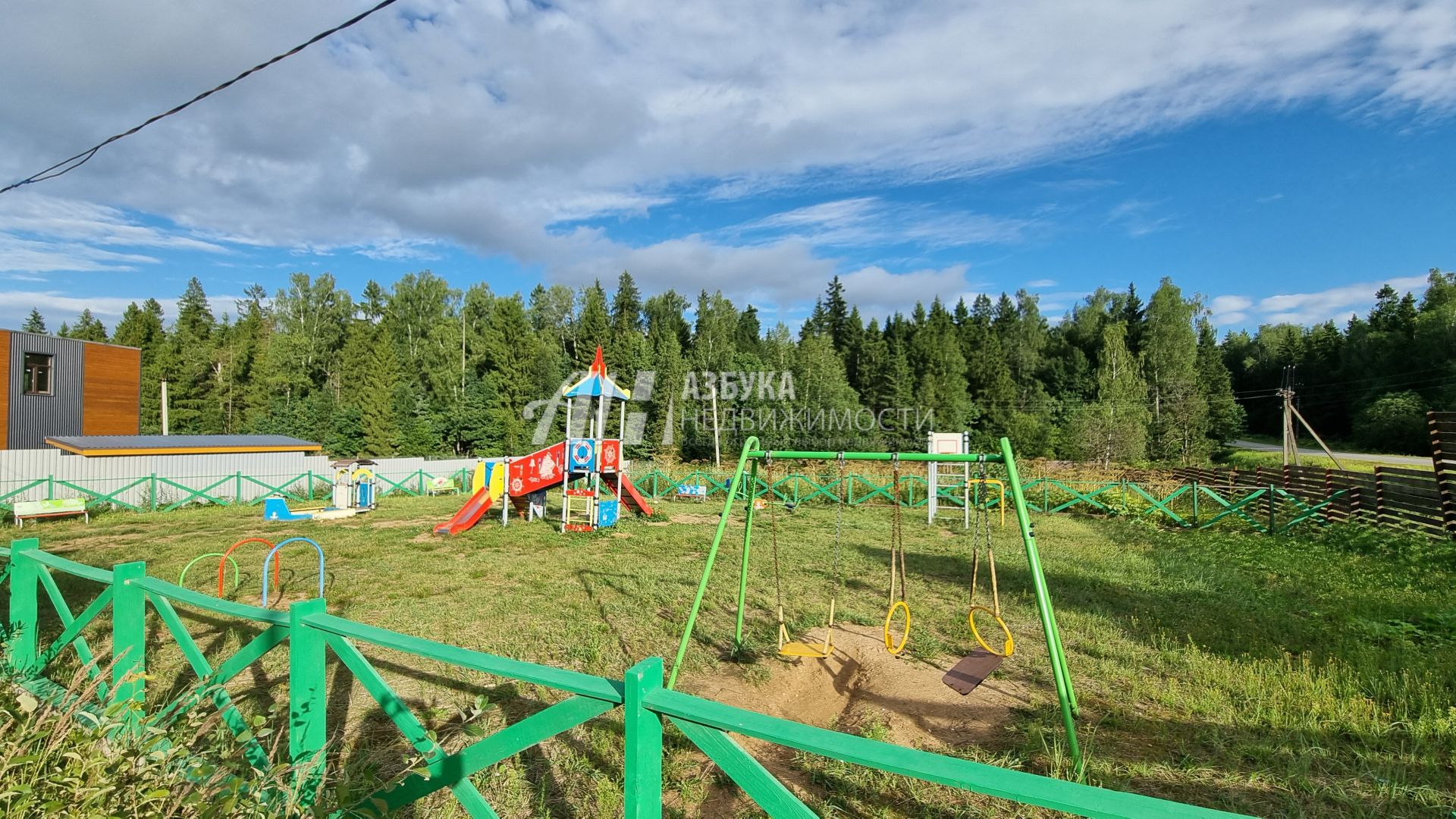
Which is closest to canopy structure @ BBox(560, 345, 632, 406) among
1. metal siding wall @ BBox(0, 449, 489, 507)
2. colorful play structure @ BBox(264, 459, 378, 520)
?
colorful play structure @ BBox(264, 459, 378, 520)

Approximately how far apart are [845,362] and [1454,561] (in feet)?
155

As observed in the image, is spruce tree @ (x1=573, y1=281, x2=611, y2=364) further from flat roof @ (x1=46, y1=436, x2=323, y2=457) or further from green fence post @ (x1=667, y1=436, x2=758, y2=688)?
green fence post @ (x1=667, y1=436, x2=758, y2=688)

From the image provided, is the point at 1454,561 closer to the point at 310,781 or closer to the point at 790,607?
the point at 790,607

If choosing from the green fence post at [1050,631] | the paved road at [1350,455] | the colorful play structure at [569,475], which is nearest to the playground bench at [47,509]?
the colorful play structure at [569,475]

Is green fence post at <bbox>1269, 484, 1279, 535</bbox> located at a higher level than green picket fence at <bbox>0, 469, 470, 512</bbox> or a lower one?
higher

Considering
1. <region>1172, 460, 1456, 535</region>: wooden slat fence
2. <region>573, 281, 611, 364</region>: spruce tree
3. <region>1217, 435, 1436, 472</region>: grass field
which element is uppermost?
<region>573, 281, 611, 364</region>: spruce tree

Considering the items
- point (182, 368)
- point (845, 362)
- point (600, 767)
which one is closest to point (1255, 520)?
point (600, 767)

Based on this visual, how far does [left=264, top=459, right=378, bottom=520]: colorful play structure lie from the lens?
48.0 feet

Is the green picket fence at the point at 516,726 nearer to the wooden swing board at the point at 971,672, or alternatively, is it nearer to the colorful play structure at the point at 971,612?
the colorful play structure at the point at 971,612

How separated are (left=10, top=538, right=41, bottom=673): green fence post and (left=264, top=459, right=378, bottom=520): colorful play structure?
1128 cm

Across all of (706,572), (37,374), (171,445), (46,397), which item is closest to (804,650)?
(706,572)

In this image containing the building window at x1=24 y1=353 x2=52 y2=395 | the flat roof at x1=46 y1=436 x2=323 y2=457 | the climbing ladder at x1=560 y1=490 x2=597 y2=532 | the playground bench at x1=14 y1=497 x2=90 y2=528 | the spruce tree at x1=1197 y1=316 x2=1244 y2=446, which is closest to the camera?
the climbing ladder at x1=560 y1=490 x2=597 y2=532

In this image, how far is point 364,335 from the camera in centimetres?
4203

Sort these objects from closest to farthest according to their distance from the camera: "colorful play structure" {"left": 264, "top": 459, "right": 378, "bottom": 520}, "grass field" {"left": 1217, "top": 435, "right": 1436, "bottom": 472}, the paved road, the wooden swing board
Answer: the wooden swing board → "colorful play structure" {"left": 264, "top": 459, "right": 378, "bottom": 520} → "grass field" {"left": 1217, "top": 435, "right": 1436, "bottom": 472} → the paved road
